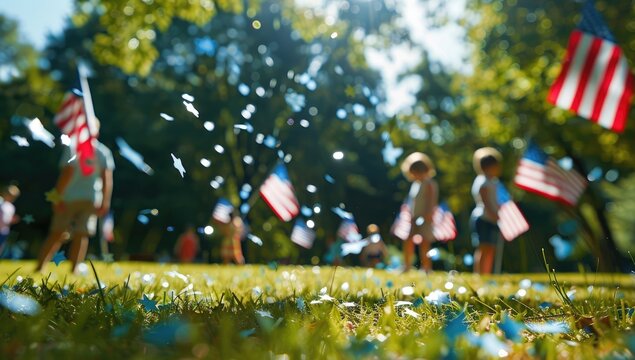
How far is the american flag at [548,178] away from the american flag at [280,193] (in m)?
2.84

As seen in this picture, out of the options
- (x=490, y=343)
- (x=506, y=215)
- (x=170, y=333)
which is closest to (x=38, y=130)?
(x=170, y=333)

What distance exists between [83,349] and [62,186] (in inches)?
160

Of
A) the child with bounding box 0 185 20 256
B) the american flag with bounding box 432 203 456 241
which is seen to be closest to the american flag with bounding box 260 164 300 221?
the american flag with bounding box 432 203 456 241

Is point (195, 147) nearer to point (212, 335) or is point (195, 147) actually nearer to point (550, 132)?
point (550, 132)

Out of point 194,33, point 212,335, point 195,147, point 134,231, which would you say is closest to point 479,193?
point 212,335

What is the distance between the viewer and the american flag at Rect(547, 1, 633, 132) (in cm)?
536

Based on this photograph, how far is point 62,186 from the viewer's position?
488 centimetres

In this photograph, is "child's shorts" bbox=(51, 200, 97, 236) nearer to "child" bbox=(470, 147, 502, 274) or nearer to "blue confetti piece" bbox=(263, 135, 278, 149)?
Result: "blue confetti piece" bbox=(263, 135, 278, 149)

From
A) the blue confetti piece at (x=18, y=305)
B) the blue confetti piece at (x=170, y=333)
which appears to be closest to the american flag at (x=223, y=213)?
the blue confetti piece at (x=18, y=305)

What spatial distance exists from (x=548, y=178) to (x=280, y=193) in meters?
3.23

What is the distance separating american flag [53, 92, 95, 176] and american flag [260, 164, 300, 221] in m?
1.61

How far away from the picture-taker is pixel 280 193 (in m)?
5.88

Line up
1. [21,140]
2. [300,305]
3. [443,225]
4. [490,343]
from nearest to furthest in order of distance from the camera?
[490,343] → [300,305] → [21,140] → [443,225]

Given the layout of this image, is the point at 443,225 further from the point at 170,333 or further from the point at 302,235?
the point at 170,333
